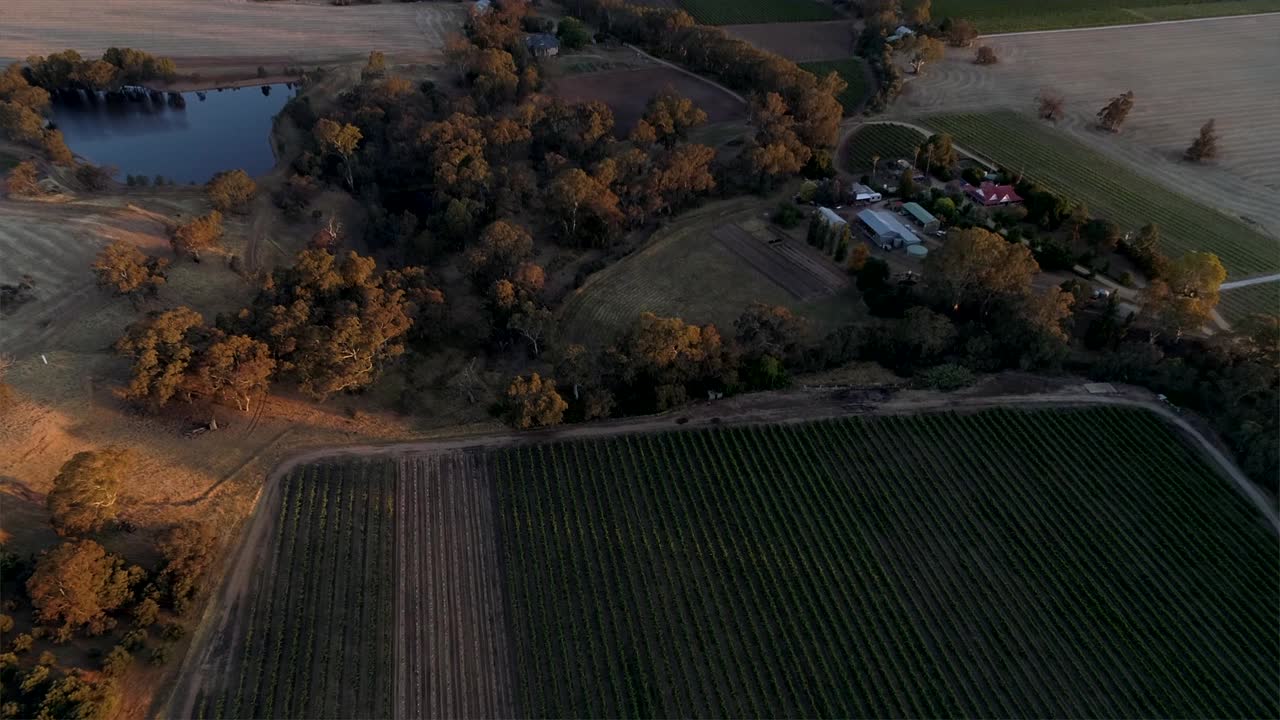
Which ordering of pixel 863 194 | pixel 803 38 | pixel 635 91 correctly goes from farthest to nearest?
pixel 803 38 → pixel 635 91 → pixel 863 194

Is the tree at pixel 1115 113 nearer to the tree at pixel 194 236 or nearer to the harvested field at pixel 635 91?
the harvested field at pixel 635 91

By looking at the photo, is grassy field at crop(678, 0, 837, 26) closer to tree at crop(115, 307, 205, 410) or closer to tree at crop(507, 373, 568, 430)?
tree at crop(507, 373, 568, 430)

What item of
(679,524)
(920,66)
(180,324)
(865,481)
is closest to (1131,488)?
(865,481)

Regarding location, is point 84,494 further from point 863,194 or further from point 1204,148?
point 1204,148

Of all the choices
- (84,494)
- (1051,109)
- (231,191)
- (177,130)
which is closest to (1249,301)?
(1051,109)

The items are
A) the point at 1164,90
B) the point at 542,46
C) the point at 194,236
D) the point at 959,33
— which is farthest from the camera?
the point at 959,33

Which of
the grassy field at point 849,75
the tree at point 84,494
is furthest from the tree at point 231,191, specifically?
the grassy field at point 849,75

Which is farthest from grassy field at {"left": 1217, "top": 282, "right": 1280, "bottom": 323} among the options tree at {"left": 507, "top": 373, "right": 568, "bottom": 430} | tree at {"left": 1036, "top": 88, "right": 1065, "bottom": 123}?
tree at {"left": 507, "top": 373, "right": 568, "bottom": 430}
